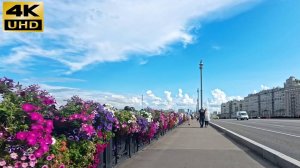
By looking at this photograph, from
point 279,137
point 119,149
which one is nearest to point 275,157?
point 119,149

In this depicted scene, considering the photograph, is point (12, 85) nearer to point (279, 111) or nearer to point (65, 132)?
point (65, 132)

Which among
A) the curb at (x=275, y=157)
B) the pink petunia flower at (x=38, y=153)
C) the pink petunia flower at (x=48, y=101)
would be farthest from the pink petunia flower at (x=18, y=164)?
the curb at (x=275, y=157)

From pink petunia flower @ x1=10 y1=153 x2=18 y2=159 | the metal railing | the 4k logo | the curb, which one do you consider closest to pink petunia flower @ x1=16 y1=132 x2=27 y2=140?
pink petunia flower @ x1=10 y1=153 x2=18 y2=159

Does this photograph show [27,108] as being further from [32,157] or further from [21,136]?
[32,157]

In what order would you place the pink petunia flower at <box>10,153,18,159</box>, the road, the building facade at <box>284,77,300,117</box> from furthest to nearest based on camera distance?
the building facade at <box>284,77,300,117</box> → the road → the pink petunia flower at <box>10,153,18,159</box>

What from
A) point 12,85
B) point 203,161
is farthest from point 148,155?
point 12,85

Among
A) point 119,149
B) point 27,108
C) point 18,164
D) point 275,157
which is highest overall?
point 27,108

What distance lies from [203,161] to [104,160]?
4235 millimetres

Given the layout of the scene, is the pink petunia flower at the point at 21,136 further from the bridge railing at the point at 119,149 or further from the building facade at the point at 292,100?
the building facade at the point at 292,100

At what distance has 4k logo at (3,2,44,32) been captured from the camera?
8.00 m

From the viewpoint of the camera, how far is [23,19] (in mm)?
8211

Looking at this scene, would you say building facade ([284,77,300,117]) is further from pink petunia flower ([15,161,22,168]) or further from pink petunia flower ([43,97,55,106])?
pink petunia flower ([15,161,22,168])

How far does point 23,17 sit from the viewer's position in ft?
27.1

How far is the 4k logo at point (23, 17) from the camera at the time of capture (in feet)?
26.2
